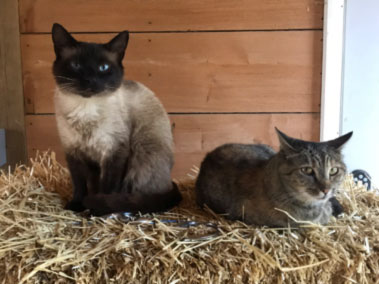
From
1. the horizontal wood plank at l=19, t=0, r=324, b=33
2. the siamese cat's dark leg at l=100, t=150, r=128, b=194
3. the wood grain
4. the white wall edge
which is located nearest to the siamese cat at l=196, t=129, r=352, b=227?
the siamese cat's dark leg at l=100, t=150, r=128, b=194

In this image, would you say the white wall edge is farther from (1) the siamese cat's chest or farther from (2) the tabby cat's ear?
(2) the tabby cat's ear

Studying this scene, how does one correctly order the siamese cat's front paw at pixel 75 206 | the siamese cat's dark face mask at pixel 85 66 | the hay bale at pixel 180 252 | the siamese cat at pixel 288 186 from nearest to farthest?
the hay bale at pixel 180 252
the siamese cat at pixel 288 186
the siamese cat's dark face mask at pixel 85 66
the siamese cat's front paw at pixel 75 206

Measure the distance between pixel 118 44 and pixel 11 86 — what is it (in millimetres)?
1011

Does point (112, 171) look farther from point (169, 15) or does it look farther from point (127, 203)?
point (169, 15)

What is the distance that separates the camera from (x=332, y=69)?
1.99m

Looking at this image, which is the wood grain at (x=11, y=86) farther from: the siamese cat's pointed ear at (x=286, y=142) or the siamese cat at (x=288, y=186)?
the siamese cat's pointed ear at (x=286, y=142)

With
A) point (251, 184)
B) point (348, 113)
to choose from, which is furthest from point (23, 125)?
point (348, 113)

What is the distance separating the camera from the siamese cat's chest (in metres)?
1.34

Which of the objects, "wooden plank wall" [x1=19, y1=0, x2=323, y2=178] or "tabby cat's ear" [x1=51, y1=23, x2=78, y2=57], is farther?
"wooden plank wall" [x1=19, y1=0, x2=323, y2=178]

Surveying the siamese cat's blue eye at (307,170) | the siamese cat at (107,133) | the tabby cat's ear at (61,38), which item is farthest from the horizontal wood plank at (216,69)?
the siamese cat's blue eye at (307,170)

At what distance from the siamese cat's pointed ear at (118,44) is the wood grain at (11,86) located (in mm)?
935

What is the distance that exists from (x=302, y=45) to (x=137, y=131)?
1.15m

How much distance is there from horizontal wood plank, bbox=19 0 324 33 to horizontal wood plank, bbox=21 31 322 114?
5 cm

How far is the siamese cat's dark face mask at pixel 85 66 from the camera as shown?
1.28m
